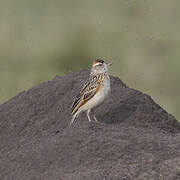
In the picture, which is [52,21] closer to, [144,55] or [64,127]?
[144,55]

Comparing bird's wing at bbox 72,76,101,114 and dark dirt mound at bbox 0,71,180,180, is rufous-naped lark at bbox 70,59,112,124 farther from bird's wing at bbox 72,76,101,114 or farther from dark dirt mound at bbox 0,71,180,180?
dark dirt mound at bbox 0,71,180,180

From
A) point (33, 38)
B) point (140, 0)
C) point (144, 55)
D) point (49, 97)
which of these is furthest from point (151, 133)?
point (140, 0)

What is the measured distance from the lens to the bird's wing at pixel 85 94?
404 inches

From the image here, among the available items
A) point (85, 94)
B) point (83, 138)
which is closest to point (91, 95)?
point (85, 94)

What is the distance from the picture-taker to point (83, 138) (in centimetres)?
891

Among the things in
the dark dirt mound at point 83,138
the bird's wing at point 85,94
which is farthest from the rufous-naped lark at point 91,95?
the dark dirt mound at point 83,138

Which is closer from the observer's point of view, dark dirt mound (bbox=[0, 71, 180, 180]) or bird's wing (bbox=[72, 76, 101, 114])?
dark dirt mound (bbox=[0, 71, 180, 180])

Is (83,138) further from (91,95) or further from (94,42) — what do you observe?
(94,42)

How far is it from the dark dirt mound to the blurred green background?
493cm

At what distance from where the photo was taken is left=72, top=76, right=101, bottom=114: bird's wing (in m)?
10.2

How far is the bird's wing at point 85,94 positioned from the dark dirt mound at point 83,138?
233 millimetres

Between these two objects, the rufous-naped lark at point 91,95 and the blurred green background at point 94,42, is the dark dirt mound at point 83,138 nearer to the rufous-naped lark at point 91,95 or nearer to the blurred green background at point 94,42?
the rufous-naped lark at point 91,95

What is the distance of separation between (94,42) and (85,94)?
8.25m

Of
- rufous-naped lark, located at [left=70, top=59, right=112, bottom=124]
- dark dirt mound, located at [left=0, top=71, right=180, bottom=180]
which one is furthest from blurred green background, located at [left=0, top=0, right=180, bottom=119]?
rufous-naped lark, located at [left=70, top=59, right=112, bottom=124]
